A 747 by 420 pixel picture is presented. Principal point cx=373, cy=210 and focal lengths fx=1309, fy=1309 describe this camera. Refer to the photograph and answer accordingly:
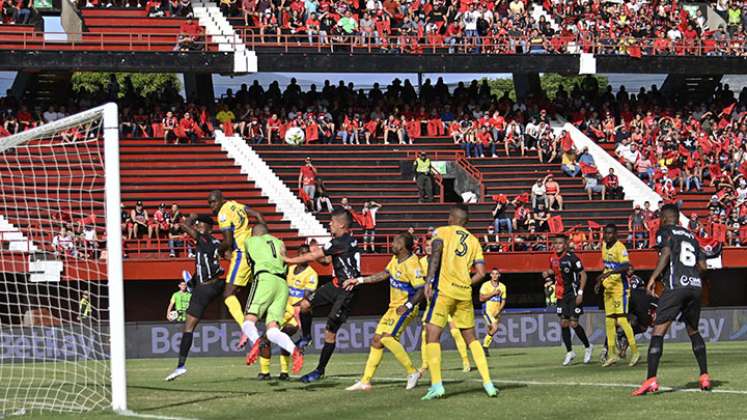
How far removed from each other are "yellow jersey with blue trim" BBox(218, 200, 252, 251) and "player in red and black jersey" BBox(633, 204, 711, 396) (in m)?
5.46

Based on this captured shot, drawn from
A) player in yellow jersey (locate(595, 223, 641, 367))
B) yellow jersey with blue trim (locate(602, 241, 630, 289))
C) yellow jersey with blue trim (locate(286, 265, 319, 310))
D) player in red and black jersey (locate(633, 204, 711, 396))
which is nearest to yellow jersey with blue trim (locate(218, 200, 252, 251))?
yellow jersey with blue trim (locate(286, 265, 319, 310))

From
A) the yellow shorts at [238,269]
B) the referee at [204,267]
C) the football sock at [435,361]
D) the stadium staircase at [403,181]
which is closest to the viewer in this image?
the football sock at [435,361]

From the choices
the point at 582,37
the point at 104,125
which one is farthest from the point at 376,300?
the point at 104,125

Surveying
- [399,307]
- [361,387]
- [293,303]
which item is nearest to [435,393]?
[361,387]

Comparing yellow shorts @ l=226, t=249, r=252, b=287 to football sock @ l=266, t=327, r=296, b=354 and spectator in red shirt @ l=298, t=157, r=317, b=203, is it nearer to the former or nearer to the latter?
football sock @ l=266, t=327, r=296, b=354

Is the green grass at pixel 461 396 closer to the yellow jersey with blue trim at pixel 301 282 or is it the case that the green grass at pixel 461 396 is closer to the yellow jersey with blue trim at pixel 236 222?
the yellow jersey with blue trim at pixel 301 282

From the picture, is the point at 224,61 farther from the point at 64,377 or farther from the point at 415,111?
the point at 64,377

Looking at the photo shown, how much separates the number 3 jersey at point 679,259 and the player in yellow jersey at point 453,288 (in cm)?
215

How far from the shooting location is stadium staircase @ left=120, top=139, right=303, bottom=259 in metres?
36.3

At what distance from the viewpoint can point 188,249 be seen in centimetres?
3425

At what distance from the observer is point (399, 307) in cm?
1659

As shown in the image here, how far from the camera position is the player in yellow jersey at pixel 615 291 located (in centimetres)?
2153

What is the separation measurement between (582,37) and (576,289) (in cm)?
2335

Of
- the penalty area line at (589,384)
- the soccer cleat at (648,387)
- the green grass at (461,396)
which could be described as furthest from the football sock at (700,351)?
the soccer cleat at (648,387)
